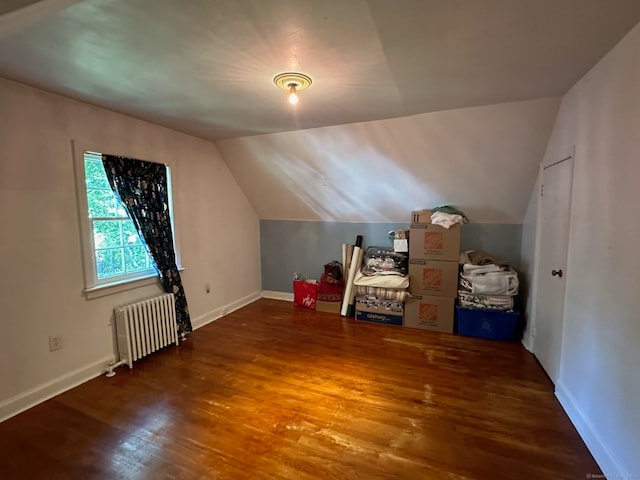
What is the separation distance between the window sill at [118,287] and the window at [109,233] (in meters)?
0.06

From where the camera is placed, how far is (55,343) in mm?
2455

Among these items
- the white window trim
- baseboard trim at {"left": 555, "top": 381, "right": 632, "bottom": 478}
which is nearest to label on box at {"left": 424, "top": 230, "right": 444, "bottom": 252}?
baseboard trim at {"left": 555, "top": 381, "right": 632, "bottom": 478}

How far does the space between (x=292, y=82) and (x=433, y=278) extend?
105 inches

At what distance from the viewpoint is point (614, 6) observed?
1365mm

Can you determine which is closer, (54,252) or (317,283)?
(54,252)

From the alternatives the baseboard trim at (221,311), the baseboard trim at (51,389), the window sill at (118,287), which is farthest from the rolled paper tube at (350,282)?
the baseboard trim at (51,389)

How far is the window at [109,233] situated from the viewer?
2.73m

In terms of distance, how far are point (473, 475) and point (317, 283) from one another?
10.0 feet

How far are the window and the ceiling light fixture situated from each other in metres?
1.80

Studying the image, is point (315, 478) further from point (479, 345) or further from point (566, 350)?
point (479, 345)

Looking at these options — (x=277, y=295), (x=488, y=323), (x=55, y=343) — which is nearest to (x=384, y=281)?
(x=488, y=323)

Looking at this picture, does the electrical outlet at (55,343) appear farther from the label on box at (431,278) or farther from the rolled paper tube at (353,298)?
the label on box at (431,278)

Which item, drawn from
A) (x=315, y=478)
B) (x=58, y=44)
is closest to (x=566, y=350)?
(x=315, y=478)

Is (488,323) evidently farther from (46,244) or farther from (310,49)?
(46,244)
